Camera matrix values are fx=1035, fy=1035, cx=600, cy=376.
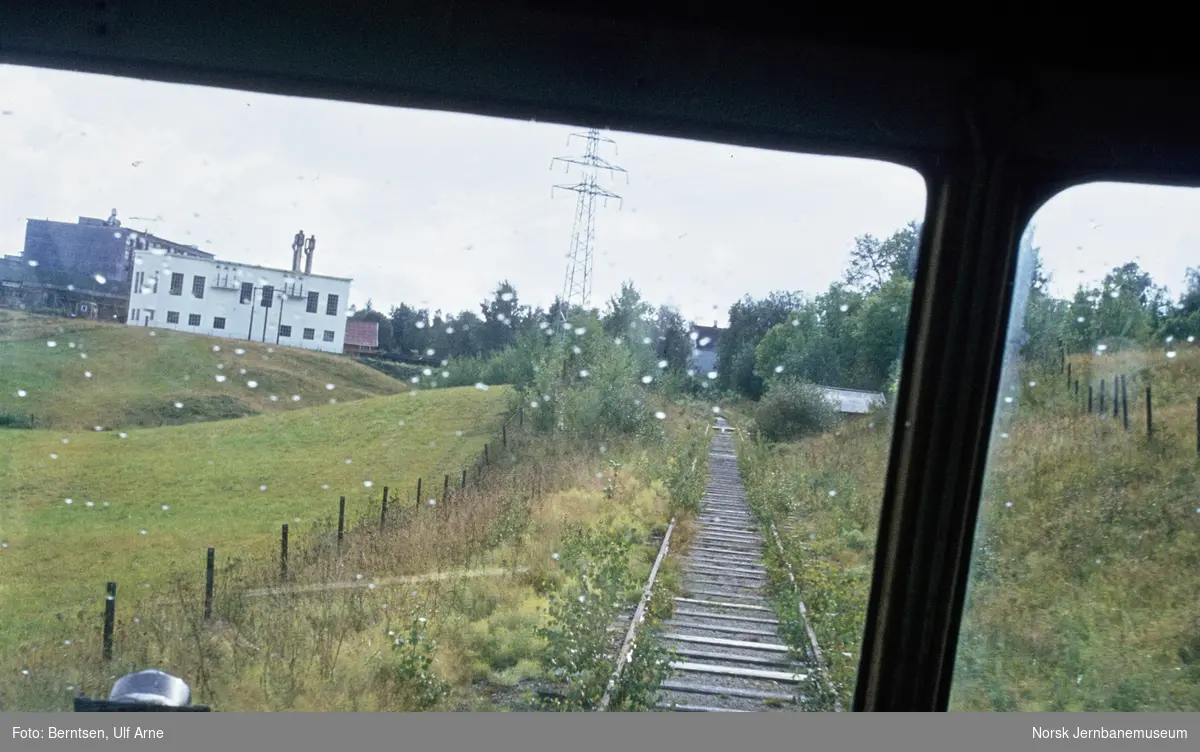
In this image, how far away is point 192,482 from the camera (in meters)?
4.10

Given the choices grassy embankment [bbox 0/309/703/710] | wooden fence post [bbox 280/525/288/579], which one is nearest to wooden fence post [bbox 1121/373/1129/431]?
grassy embankment [bbox 0/309/703/710]

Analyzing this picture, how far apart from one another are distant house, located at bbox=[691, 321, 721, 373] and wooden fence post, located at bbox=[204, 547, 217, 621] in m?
2.09

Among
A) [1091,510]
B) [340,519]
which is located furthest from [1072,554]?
[340,519]

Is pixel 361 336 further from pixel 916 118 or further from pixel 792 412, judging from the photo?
pixel 916 118

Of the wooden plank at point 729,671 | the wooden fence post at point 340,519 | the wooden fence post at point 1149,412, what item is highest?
the wooden fence post at point 1149,412

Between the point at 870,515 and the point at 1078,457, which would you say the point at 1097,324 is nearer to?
the point at 1078,457

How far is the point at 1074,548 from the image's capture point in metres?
4.13

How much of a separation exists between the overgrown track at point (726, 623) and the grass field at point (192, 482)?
3.80 feet

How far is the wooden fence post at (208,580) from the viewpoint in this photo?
387 centimetres

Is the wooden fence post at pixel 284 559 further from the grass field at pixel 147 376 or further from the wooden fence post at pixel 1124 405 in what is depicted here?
the wooden fence post at pixel 1124 405

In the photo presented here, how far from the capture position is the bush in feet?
15.0

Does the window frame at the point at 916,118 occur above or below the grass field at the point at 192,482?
above

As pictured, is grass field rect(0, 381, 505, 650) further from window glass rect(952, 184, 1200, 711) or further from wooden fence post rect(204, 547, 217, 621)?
window glass rect(952, 184, 1200, 711)

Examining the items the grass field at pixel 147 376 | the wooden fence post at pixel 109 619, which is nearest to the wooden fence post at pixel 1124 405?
the grass field at pixel 147 376
